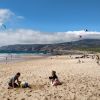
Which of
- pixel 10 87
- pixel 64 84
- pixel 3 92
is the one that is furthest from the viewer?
pixel 64 84

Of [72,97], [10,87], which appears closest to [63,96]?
[72,97]

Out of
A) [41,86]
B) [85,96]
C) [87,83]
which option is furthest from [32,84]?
[85,96]

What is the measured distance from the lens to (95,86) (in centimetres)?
1697

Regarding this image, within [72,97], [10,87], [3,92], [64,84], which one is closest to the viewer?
[72,97]

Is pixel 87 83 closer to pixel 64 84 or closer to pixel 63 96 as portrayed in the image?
pixel 64 84

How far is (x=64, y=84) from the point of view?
59.5ft

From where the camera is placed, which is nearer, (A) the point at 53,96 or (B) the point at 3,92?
(A) the point at 53,96

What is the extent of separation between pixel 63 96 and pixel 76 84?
3.62m

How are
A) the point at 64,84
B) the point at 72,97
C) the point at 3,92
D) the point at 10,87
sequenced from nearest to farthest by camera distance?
the point at 72,97, the point at 3,92, the point at 10,87, the point at 64,84

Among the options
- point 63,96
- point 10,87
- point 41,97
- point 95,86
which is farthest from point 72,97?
point 10,87

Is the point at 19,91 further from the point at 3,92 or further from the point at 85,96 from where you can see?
the point at 85,96

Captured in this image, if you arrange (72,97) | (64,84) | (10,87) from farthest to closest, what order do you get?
(64,84) < (10,87) < (72,97)

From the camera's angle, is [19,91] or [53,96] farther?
[19,91]

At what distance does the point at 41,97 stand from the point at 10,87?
3.34 metres
